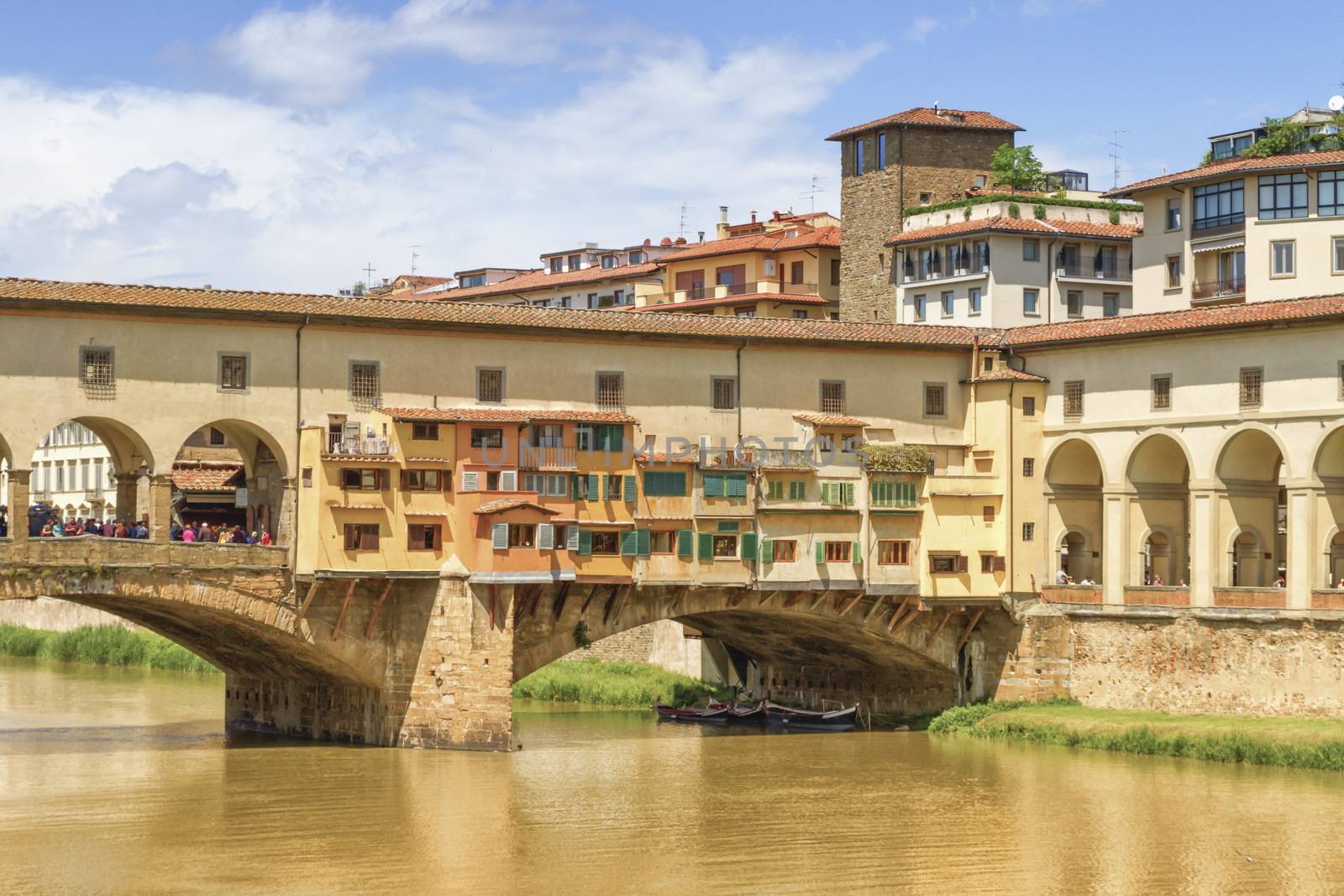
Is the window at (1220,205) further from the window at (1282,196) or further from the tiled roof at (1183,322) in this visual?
the tiled roof at (1183,322)

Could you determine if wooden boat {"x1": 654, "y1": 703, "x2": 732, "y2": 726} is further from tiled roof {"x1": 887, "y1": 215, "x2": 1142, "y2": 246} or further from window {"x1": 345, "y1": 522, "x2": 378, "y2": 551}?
tiled roof {"x1": 887, "y1": 215, "x2": 1142, "y2": 246}

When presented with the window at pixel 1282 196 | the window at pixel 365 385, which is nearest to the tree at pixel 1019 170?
the window at pixel 1282 196

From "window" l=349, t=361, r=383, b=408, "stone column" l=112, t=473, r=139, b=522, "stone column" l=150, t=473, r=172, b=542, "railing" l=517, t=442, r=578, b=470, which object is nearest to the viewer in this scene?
"stone column" l=150, t=473, r=172, b=542

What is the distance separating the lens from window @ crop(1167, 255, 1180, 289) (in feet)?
253

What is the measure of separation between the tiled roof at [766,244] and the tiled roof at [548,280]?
3397 millimetres

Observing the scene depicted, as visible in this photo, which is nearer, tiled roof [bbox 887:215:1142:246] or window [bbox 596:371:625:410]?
window [bbox 596:371:625:410]

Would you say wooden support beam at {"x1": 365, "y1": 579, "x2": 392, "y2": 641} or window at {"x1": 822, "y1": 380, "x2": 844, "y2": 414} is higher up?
window at {"x1": 822, "y1": 380, "x2": 844, "y2": 414}

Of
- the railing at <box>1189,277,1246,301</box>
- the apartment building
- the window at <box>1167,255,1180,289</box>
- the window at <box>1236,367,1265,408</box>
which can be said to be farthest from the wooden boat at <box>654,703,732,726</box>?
the window at <box>1167,255,1180,289</box>

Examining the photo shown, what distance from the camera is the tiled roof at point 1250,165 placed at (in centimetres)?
7200

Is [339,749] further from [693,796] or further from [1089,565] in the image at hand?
[1089,565]

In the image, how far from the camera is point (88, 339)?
54031 mm

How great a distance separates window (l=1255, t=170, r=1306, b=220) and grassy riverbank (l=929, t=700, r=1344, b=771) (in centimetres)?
1941

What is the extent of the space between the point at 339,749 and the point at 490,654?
15.5 feet

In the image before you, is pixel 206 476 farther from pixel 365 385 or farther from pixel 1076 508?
pixel 1076 508
